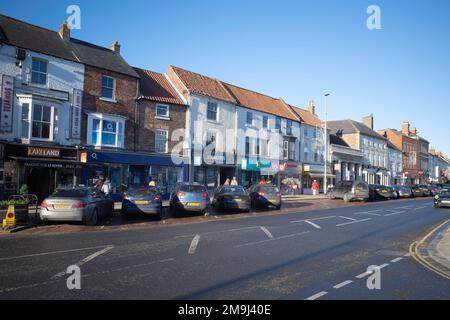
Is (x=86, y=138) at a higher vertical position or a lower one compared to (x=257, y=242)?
higher

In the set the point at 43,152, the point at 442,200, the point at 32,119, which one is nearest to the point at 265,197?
the point at 43,152

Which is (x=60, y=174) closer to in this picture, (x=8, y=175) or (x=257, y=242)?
(x=8, y=175)

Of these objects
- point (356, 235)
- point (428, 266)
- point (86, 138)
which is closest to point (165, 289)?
point (428, 266)

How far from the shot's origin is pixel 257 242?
10047 millimetres

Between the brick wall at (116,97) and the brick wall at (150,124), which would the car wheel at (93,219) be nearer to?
the brick wall at (116,97)

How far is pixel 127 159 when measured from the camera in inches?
914

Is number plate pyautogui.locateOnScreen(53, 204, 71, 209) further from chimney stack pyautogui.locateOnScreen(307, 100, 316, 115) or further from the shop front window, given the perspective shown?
chimney stack pyautogui.locateOnScreen(307, 100, 316, 115)

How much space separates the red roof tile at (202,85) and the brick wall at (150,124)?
296 cm

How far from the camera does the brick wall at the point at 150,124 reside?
24469 millimetres

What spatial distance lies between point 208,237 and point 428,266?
19.8 ft

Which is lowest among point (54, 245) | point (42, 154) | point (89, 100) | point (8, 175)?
point (54, 245)

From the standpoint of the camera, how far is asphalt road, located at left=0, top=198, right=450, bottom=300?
5.58 metres

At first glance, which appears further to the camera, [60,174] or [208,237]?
[60,174]
